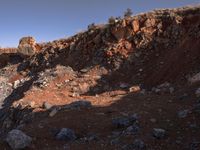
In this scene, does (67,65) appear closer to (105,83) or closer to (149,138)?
(105,83)

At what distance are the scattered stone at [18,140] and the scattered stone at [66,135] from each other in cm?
93

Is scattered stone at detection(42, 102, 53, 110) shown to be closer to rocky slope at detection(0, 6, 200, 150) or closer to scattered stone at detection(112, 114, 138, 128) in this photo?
rocky slope at detection(0, 6, 200, 150)

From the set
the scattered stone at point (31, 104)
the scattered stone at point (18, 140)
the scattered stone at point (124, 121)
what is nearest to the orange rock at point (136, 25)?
the scattered stone at point (31, 104)

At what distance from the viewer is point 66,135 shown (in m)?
11.8

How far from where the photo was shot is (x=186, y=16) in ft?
73.5

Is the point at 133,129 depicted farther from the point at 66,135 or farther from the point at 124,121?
the point at 66,135

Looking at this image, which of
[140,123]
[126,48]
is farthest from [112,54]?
[140,123]

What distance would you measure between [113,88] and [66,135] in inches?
359

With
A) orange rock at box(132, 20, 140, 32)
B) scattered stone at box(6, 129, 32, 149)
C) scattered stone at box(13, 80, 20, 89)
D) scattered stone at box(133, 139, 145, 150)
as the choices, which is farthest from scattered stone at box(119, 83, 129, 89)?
scattered stone at box(13, 80, 20, 89)

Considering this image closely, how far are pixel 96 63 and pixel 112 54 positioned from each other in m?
1.21

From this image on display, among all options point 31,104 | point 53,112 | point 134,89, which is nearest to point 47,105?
point 31,104

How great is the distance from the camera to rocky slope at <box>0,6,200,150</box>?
1138cm

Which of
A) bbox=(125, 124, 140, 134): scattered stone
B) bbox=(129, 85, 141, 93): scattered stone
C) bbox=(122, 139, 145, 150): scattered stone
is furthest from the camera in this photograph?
bbox=(129, 85, 141, 93): scattered stone

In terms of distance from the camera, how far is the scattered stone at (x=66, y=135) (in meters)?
Answer: 11.7
